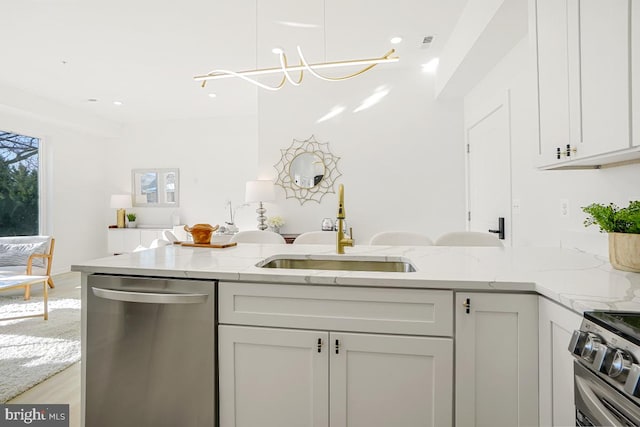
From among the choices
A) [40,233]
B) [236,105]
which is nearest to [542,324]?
[236,105]

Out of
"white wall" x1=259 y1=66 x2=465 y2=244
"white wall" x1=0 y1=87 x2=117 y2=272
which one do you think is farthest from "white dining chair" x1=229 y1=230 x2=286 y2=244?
"white wall" x1=0 y1=87 x2=117 y2=272

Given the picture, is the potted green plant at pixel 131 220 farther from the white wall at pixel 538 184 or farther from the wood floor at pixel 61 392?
the white wall at pixel 538 184

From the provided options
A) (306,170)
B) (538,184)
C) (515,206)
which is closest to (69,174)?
(306,170)

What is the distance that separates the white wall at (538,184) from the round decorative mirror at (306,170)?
2.02 m

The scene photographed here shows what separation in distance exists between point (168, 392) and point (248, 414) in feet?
1.12

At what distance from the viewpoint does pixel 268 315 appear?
1.29m

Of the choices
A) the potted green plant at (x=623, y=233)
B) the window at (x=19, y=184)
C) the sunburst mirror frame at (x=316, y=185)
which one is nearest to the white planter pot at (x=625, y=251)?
the potted green plant at (x=623, y=233)

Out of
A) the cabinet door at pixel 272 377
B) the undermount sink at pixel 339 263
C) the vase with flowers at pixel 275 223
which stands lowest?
the cabinet door at pixel 272 377

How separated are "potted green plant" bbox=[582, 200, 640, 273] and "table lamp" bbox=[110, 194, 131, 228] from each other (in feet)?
21.5

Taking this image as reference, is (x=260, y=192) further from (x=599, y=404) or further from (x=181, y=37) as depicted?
(x=599, y=404)

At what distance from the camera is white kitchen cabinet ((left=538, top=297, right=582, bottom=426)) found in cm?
97

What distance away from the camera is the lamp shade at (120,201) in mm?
5980

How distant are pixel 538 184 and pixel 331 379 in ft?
6.81

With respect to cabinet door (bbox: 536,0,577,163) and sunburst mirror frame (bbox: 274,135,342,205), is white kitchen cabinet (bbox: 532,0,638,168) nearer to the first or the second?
cabinet door (bbox: 536,0,577,163)
